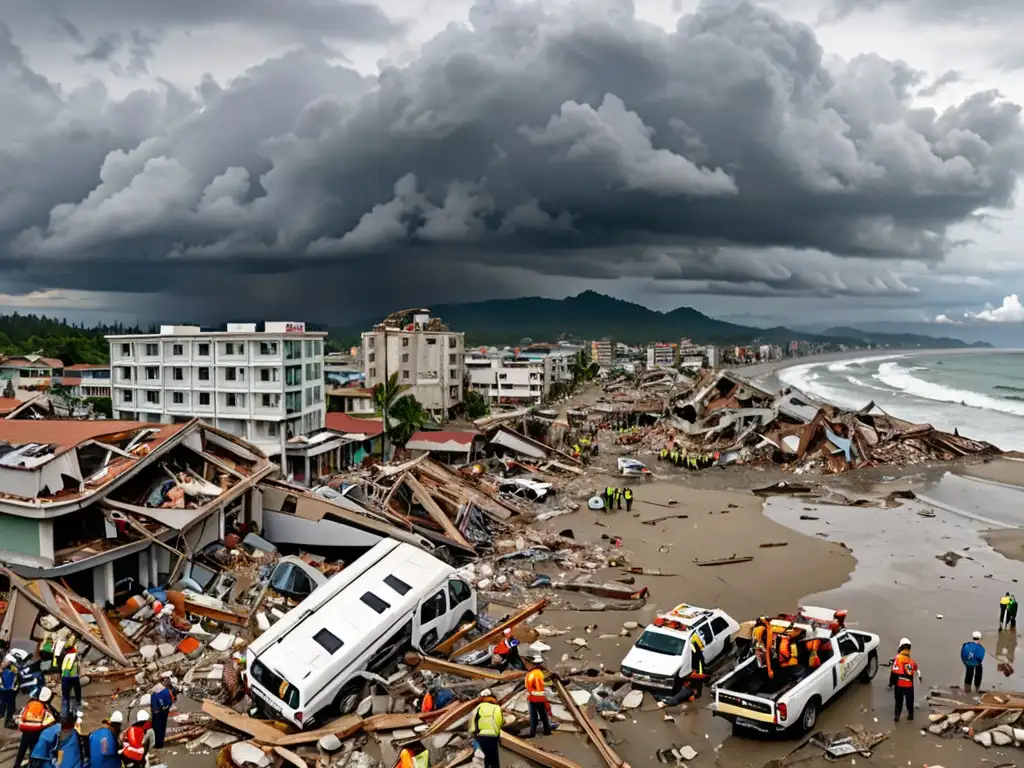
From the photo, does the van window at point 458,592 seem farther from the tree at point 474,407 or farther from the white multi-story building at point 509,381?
the white multi-story building at point 509,381

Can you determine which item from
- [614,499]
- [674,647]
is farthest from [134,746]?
[614,499]

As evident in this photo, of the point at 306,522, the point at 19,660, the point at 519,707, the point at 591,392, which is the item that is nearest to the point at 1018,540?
the point at 519,707

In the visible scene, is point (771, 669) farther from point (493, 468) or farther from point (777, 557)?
point (493, 468)

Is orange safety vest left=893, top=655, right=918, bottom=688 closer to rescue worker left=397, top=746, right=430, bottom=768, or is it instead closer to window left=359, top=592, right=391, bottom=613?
rescue worker left=397, top=746, right=430, bottom=768

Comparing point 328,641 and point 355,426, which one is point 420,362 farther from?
point 328,641

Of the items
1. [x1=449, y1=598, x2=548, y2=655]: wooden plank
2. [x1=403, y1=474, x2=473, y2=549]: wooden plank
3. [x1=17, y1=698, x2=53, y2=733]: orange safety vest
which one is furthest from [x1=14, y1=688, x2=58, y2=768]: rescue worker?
[x1=403, y1=474, x2=473, y2=549]: wooden plank
